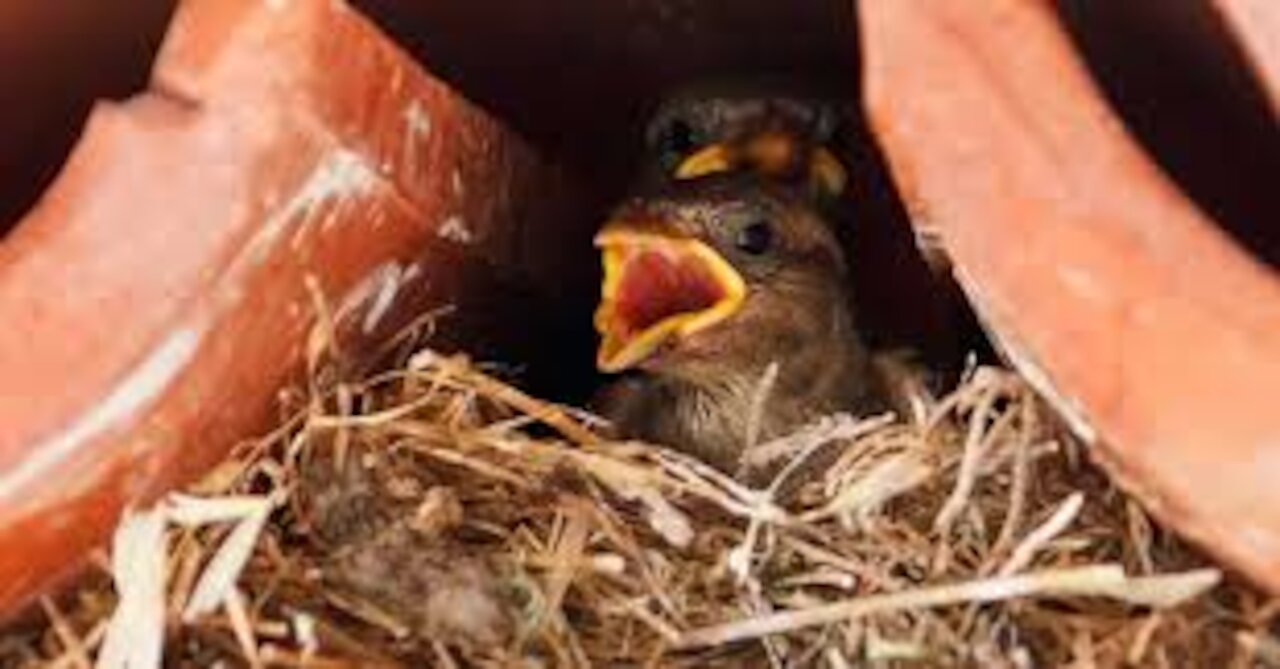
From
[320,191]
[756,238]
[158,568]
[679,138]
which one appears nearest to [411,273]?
[320,191]

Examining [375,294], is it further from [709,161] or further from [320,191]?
[709,161]

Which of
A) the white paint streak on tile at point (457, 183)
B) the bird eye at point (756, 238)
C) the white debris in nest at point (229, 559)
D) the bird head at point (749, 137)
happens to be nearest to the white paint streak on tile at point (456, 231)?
the white paint streak on tile at point (457, 183)

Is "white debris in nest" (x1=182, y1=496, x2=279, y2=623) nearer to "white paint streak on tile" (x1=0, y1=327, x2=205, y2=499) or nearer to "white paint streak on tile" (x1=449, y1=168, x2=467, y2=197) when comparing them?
"white paint streak on tile" (x1=0, y1=327, x2=205, y2=499)

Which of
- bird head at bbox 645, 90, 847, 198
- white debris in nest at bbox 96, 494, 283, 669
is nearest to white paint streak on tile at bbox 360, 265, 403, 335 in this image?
white debris in nest at bbox 96, 494, 283, 669

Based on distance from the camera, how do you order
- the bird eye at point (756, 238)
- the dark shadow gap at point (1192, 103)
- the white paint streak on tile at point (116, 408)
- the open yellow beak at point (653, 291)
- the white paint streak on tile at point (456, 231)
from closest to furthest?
the white paint streak on tile at point (116, 408) → the dark shadow gap at point (1192, 103) → the white paint streak on tile at point (456, 231) → the open yellow beak at point (653, 291) → the bird eye at point (756, 238)

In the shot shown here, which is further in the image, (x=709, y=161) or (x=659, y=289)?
(x=709, y=161)

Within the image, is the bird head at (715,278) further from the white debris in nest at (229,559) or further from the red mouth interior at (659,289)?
the white debris in nest at (229,559)

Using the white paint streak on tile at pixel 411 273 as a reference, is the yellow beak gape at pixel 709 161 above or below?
below

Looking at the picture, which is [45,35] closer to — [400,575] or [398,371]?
[398,371]
